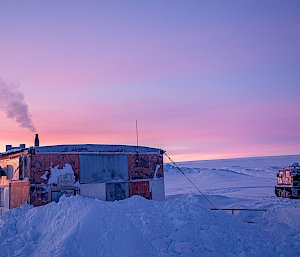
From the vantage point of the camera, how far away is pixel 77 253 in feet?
34.1

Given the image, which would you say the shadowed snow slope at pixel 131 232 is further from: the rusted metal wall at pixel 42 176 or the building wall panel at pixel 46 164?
the building wall panel at pixel 46 164

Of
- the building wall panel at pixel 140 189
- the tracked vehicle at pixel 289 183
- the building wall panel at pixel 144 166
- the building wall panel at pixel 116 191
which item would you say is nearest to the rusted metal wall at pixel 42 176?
the building wall panel at pixel 116 191

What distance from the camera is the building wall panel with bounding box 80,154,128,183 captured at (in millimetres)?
16141

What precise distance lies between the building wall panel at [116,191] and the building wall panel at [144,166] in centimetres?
62

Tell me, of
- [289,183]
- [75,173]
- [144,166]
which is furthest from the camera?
[289,183]

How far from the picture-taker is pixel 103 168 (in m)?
16.6

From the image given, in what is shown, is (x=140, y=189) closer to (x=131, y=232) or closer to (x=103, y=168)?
(x=103, y=168)

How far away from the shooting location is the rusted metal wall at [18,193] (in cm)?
1529

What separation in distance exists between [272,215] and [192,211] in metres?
10.7

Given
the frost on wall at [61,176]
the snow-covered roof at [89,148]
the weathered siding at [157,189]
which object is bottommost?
the weathered siding at [157,189]

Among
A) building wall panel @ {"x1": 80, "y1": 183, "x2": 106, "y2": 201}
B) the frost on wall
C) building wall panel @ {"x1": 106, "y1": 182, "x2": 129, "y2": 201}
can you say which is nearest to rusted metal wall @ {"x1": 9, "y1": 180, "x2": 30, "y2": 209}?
the frost on wall

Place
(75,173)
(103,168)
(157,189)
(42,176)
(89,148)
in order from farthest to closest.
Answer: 1. (157,189)
2. (103,168)
3. (89,148)
4. (75,173)
5. (42,176)

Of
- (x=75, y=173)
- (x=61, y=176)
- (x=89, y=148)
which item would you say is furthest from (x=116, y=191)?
(x=61, y=176)

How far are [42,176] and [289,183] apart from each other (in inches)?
1072
